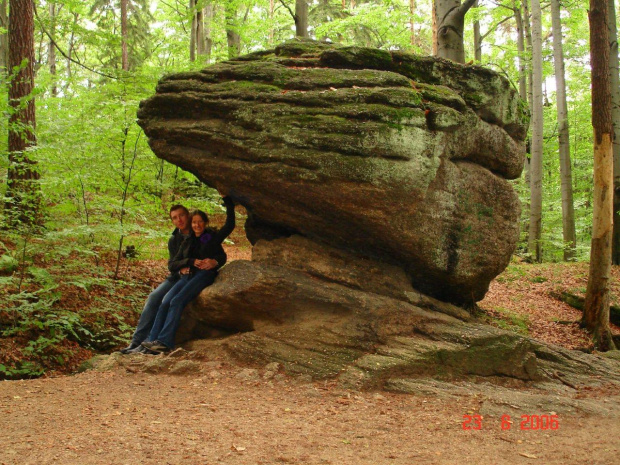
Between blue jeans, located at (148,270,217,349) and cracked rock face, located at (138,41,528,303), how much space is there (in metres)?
1.40

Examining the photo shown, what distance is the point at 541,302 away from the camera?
11.6 metres

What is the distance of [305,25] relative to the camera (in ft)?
43.7

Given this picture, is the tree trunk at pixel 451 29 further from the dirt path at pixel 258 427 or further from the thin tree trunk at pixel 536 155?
the thin tree trunk at pixel 536 155

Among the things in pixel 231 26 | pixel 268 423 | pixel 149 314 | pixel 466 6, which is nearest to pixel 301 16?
pixel 231 26

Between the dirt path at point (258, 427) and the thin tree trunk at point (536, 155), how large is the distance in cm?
1097

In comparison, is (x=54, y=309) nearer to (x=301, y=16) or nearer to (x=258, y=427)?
(x=258, y=427)

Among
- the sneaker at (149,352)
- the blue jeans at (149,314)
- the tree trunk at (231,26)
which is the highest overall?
the tree trunk at (231,26)

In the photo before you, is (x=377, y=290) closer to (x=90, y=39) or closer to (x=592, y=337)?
(x=592, y=337)

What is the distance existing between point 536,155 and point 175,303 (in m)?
13.9

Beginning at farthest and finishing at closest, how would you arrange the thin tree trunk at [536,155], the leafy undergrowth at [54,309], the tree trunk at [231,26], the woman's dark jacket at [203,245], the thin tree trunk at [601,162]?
the tree trunk at [231,26], the thin tree trunk at [536,155], the thin tree trunk at [601,162], the woman's dark jacket at [203,245], the leafy undergrowth at [54,309]

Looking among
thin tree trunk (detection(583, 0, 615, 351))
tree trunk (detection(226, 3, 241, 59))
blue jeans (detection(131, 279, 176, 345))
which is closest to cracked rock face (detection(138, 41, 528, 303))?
blue jeans (detection(131, 279, 176, 345))

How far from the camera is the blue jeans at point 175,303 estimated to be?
707cm

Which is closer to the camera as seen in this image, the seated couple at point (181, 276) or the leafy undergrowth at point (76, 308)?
the seated couple at point (181, 276)

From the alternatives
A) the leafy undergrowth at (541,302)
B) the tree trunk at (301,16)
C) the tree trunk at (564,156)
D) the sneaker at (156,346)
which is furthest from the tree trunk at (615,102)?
the sneaker at (156,346)
